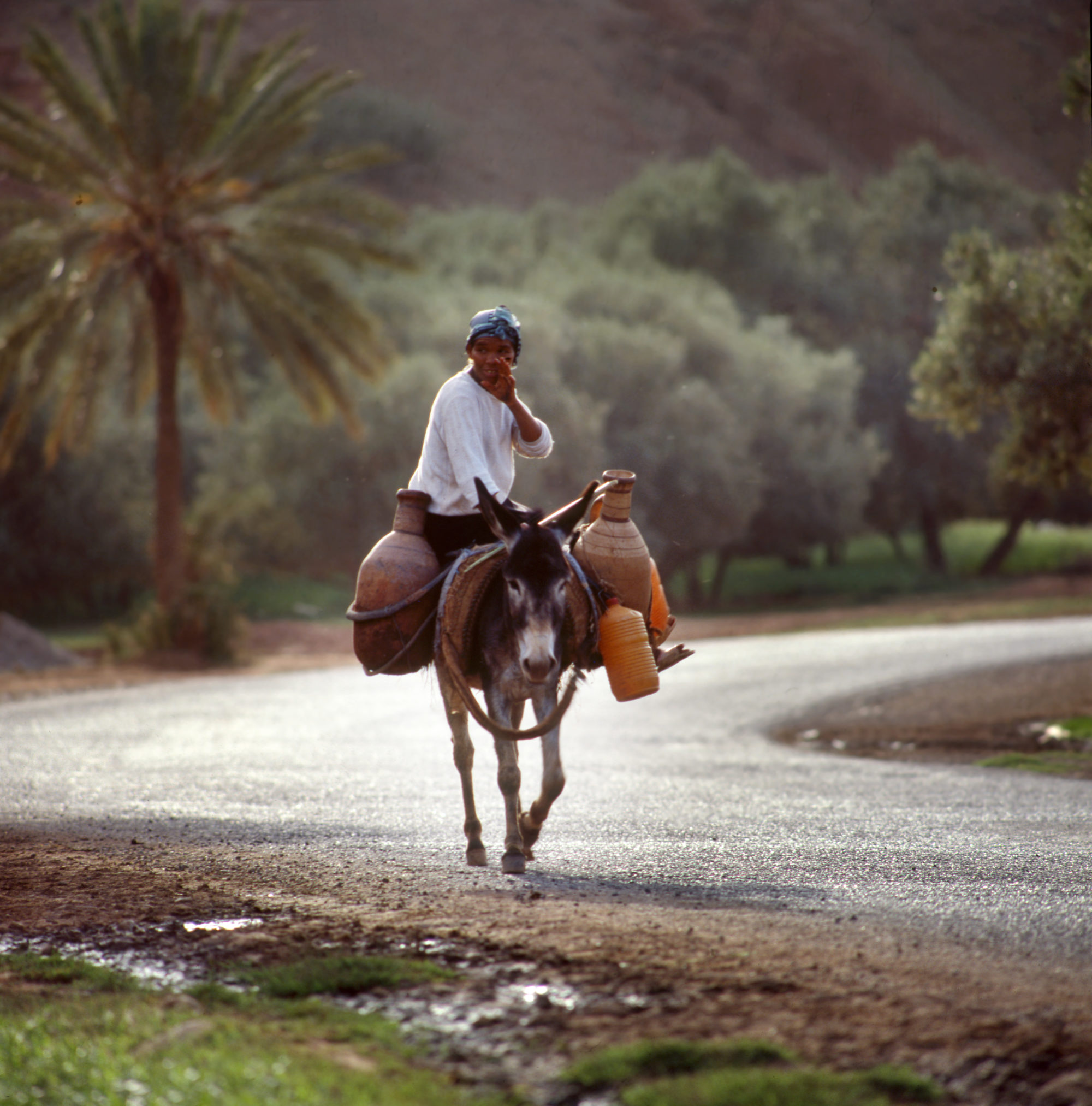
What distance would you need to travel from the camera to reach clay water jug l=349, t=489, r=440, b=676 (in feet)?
22.3

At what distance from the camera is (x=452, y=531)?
7.09 m

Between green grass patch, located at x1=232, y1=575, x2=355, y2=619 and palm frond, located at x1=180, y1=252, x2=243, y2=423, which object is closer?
palm frond, located at x1=180, y1=252, x2=243, y2=423

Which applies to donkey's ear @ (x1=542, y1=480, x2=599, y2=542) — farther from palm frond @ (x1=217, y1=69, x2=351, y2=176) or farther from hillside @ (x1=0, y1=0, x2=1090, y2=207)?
hillside @ (x1=0, y1=0, x2=1090, y2=207)

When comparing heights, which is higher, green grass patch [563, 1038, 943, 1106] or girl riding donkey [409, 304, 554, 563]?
girl riding donkey [409, 304, 554, 563]

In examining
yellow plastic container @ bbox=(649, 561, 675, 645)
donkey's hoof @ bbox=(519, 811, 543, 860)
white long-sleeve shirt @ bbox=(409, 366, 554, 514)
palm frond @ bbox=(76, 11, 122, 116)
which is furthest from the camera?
palm frond @ bbox=(76, 11, 122, 116)

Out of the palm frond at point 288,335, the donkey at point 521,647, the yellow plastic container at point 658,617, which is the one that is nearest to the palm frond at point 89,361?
the palm frond at point 288,335

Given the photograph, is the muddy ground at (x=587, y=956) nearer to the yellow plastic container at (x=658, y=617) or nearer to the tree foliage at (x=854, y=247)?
the yellow plastic container at (x=658, y=617)

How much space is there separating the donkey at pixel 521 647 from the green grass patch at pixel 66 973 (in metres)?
2.09

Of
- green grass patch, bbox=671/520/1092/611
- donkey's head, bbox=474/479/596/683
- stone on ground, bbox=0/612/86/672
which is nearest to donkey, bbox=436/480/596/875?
donkey's head, bbox=474/479/596/683

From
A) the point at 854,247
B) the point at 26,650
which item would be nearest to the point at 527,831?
the point at 26,650

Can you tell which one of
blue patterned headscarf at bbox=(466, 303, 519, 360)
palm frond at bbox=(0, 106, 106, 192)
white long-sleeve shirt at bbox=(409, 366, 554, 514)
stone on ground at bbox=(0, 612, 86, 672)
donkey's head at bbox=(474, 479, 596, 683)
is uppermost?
palm frond at bbox=(0, 106, 106, 192)

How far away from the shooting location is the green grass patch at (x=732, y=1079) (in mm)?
3332

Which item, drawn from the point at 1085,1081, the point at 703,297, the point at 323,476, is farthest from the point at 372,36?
the point at 1085,1081

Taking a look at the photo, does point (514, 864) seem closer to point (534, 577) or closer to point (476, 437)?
point (534, 577)
